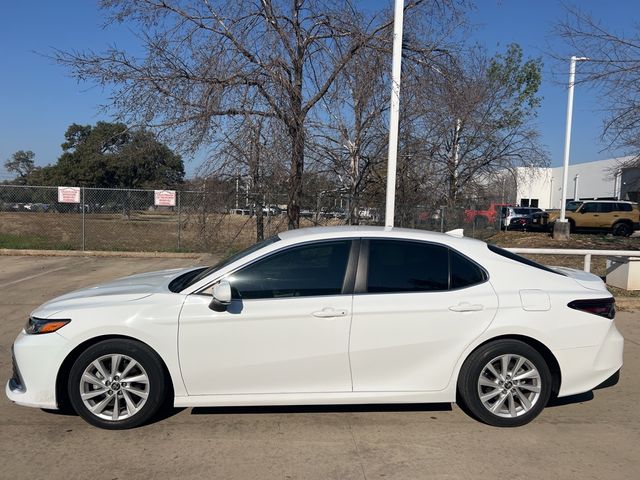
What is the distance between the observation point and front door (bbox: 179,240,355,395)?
13.3 feet

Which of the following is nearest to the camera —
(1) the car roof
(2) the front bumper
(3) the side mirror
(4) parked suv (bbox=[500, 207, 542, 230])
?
(3) the side mirror

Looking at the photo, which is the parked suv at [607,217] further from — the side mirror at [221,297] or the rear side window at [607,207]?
the side mirror at [221,297]

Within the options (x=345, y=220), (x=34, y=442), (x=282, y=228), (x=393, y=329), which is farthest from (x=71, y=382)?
(x=345, y=220)

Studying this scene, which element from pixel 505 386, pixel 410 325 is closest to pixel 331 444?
pixel 410 325

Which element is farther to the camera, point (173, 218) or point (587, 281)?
point (173, 218)

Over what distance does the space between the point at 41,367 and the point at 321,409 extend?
2235 mm

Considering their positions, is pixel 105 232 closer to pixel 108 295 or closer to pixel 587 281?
pixel 108 295

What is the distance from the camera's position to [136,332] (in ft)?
13.2

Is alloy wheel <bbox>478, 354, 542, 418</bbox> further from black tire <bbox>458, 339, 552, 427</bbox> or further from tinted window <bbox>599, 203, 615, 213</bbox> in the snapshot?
tinted window <bbox>599, 203, 615, 213</bbox>

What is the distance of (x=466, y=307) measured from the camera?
165 inches

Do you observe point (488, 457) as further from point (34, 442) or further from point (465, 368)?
point (34, 442)

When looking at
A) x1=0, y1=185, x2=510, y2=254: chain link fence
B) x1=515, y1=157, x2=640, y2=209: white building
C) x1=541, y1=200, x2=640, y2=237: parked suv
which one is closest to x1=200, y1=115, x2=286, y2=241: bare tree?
x1=0, y1=185, x2=510, y2=254: chain link fence

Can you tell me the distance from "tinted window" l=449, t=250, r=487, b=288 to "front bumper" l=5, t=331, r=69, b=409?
3.05 meters

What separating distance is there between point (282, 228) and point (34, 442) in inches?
313
